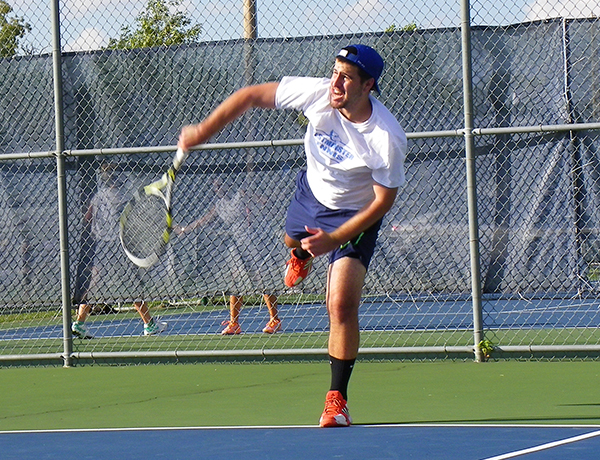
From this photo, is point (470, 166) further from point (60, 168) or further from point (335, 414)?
point (60, 168)

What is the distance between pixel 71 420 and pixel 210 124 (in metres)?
1.88

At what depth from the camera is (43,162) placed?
8.34 metres

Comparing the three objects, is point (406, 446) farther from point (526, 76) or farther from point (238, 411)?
point (526, 76)

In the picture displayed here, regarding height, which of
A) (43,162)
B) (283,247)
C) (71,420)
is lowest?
(71,420)

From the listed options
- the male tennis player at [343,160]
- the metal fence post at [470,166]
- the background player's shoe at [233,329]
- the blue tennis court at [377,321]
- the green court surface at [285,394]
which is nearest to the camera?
the male tennis player at [343,160]

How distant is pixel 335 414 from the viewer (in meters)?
5.24

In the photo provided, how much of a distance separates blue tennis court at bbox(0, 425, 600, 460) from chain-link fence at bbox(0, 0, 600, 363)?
264 cm

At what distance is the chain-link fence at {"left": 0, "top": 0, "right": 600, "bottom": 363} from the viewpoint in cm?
751

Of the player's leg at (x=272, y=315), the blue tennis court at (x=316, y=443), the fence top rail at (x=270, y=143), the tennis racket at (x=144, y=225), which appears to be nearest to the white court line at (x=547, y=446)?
the blue tennis court at (x=316, y=443)

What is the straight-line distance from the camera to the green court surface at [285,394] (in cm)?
563

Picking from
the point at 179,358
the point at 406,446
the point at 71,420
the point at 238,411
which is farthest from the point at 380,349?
Result: the point at 406,446

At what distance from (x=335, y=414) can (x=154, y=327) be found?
487cm

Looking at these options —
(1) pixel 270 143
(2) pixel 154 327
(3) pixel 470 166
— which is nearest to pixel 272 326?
(2) pixel 154 327

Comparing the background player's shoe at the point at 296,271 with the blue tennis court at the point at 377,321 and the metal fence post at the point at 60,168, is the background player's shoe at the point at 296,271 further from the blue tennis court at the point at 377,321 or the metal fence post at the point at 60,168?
the blue tennis court at the point at 377,321
